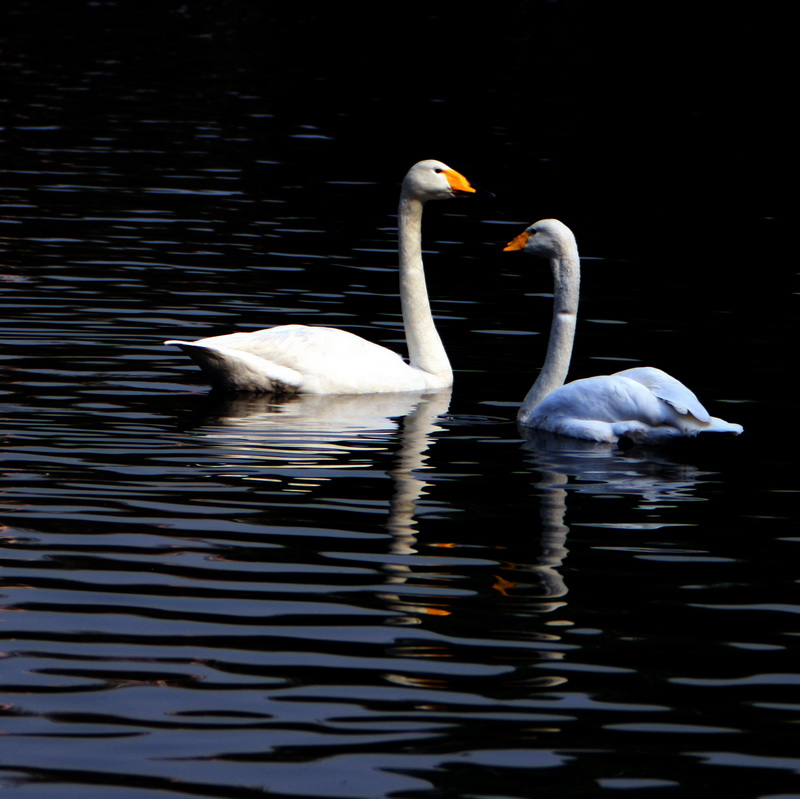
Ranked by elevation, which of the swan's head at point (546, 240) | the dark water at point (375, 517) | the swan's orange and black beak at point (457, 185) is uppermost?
the swan's orange and black beak at point (457, 185)

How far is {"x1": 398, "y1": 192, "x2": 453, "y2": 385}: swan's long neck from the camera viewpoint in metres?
11.8

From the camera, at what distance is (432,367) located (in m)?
11.8

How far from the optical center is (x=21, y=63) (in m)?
33.8

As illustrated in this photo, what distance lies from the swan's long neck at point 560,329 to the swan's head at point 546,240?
2 centimetres

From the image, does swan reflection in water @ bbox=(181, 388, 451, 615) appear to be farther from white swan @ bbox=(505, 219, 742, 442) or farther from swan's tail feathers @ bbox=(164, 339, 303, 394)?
white swan @ bbox=(505, 219, 742, 442)

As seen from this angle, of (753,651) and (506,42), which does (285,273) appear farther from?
(506,42)

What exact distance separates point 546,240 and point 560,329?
0.63 metres

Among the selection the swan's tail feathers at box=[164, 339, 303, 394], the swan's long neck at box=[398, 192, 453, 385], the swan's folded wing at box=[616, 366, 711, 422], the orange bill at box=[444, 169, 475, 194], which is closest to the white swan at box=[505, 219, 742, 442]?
the swan's folded wing at box=[616, 366, 711, 422]

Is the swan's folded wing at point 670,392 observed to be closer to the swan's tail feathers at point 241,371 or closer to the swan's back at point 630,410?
the swan's back at point 630,410

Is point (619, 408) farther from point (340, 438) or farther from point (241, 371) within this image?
point (241, 371)

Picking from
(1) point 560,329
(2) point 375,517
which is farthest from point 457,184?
(2) point 375,517

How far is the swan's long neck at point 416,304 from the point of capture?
1183 centimetres

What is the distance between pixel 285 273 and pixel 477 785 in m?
10.8

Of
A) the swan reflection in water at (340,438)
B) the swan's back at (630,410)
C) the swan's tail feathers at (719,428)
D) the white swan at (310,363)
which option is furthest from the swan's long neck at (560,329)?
the swan's tail feathers at (719,428)
